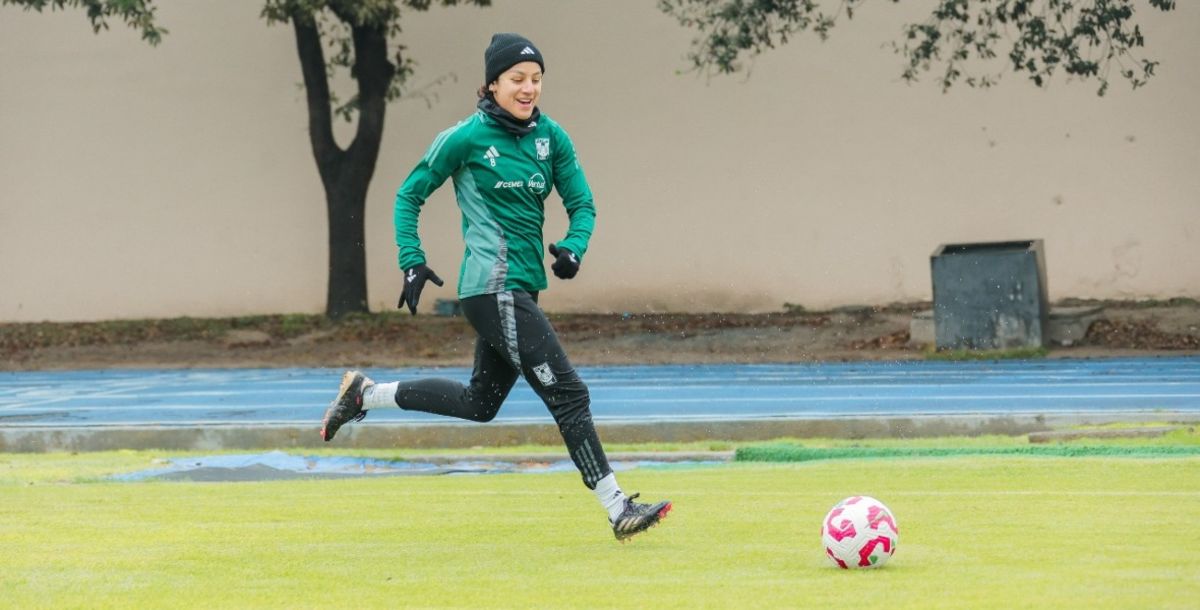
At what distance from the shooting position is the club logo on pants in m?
6.58

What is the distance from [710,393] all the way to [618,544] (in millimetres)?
9487

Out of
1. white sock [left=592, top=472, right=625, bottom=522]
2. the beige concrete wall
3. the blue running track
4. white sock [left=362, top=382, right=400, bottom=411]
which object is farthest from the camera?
the beige concrete wall

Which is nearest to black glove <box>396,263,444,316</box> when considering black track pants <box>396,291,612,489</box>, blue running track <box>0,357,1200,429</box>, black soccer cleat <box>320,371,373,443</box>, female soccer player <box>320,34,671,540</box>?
female soccer player <box>320,34,671,540</box>

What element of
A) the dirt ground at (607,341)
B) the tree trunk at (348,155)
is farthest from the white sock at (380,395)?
the tree trunk at (348,155)

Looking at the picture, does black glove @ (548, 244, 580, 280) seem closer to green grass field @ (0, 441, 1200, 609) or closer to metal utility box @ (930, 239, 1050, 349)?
green grass field @ (0, 441, 1200, 609)

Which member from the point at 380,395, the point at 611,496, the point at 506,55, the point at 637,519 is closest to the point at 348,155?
the point at 380,395

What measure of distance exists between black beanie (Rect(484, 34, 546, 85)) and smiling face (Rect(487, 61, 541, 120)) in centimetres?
2

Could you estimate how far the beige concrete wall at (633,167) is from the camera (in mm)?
22750

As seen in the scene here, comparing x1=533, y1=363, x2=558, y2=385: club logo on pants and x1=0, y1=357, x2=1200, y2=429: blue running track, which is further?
x1=0, y1=357, x2=1200, y2=429: blue running track

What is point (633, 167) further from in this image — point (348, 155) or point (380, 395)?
point (380, 395)

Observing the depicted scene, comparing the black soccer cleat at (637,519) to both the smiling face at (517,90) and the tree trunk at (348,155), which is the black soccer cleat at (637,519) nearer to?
the smiling face at (517,90)

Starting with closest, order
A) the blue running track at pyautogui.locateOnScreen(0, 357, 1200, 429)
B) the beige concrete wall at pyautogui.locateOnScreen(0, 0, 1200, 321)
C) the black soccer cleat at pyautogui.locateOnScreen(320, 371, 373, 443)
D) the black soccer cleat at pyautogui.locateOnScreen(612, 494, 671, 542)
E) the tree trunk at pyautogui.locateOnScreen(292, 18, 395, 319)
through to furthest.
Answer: the black soccer cleat at pyautogui.locateOnScreen(612, 494, 671, 542)
the black soccer cleat at pyautogui.locateOnScreen(320, 371, 373, 443)
the blue running track at pyautogui.locateOnScreen(0, 357, 1200, 429)
the beige concrete wall at pyautogui.locateOnScreen(0, 0, 1200, 321)
the tree trunk at pyautogui.locateOnScreen(292, 18, 395, 319)

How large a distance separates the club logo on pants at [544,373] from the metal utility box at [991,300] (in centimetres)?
1364

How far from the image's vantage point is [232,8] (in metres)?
25.6
